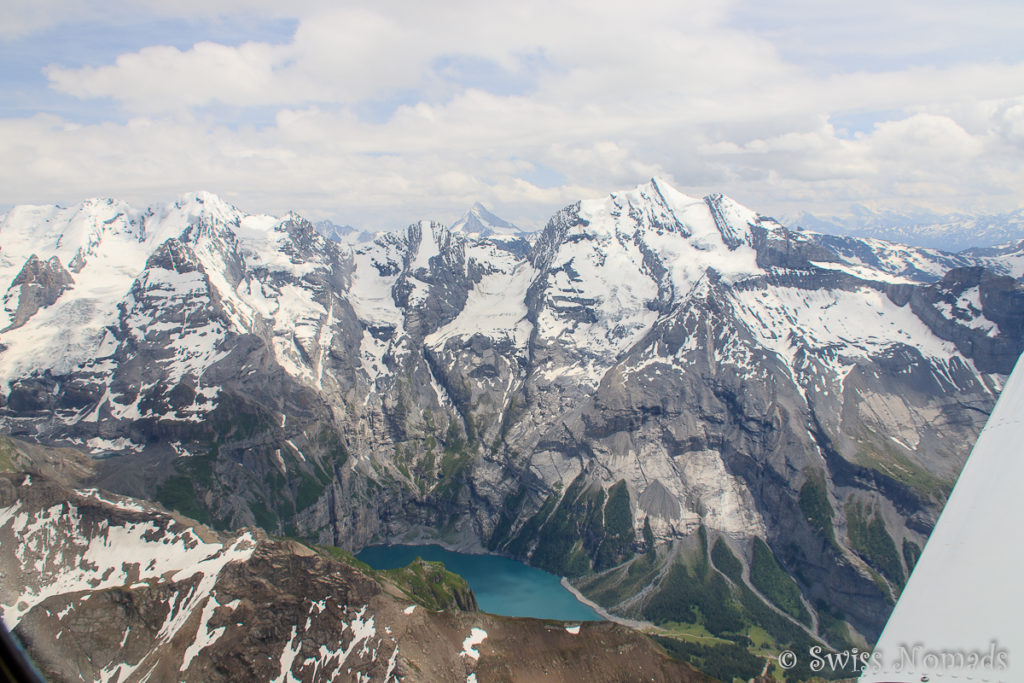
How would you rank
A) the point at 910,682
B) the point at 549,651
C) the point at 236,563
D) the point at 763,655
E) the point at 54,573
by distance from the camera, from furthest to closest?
the point at 763,655 → the point at 54,573 → the point at 236,563 → the point at 549,651 → the point at 910,682

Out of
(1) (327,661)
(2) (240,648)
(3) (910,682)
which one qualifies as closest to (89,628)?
(2) (240,648)

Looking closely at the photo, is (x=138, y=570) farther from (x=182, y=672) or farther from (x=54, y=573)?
(x=182, y=672)

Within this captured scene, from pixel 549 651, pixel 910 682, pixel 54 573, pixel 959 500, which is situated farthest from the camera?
pixel 54 573

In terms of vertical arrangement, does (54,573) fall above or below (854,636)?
above

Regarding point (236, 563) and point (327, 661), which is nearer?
point (327, 661)

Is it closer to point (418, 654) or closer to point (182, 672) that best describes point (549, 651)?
point (418, 654)

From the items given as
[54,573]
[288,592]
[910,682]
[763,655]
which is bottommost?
[763,655]
